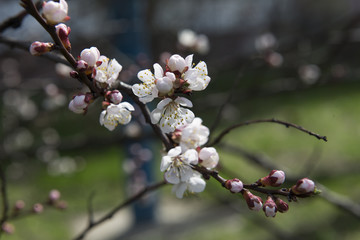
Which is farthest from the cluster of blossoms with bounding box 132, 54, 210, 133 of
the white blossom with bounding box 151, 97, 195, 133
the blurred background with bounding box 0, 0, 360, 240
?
the blurred background with bounding box 0, 0, 360, 240

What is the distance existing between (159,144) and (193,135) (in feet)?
12.5

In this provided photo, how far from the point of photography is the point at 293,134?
5430 mm

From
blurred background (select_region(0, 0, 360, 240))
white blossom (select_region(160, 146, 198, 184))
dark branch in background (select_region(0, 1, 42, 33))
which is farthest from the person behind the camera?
blurred background (select_region(0, 0, 360, 240))

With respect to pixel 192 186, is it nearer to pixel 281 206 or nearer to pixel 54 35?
pixel 281 206

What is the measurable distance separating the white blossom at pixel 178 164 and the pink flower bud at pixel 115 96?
16cm

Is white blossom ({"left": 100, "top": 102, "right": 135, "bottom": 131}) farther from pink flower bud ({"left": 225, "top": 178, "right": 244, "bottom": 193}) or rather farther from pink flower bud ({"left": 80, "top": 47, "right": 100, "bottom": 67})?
pink flower bud ({"left": 225, "top": 178, "right": 244, "bottom": 193})

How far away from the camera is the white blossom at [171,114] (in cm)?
80

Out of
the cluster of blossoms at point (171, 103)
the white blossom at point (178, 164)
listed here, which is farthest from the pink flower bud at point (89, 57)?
the white blossom at point (178, 164)

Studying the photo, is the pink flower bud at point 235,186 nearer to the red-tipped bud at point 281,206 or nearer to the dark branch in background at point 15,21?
the red-tipped bud at point 281,206

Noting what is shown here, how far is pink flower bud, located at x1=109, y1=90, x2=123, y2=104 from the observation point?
2.54ft

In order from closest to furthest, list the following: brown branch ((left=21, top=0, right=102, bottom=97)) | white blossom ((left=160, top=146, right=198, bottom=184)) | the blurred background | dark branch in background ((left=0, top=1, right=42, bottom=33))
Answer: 1. brown branch ((left=21, top=0, right=102, bottom=97))
2. white blossom ((left=160, top=146, right=198, bottom=184))
3. dark branch in background ((left=0, top=1, right=42, bottom=33))
4. the blurred background

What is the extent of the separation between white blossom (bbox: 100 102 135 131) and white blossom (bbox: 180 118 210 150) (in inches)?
5.4

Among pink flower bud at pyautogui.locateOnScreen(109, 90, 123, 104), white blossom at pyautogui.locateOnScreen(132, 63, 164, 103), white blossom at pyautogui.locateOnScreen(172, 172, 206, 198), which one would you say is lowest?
white blossom at pyautogui.locateOnScreen(172, 172, 206, 198)

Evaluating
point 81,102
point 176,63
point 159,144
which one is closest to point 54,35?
point 81,102
